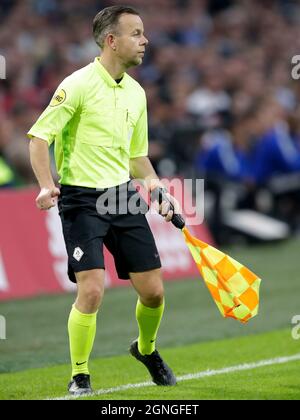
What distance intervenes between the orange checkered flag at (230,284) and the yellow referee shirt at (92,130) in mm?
739

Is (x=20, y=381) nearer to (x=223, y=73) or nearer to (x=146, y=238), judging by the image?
(x=146, y=238)

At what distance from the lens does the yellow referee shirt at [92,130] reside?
6383mm

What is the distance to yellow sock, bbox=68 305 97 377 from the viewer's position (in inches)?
251

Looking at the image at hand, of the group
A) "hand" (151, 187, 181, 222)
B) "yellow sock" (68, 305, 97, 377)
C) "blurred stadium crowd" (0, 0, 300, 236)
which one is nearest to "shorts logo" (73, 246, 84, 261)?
"yellow sock" (68, 305, 97, 377)

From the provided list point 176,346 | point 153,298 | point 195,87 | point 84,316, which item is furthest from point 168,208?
point 195,87

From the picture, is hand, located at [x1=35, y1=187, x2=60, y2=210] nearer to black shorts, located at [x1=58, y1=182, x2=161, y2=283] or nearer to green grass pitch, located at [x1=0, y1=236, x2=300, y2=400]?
black shorts, located at [x1=58, y1=182, x2=161, y2=283]

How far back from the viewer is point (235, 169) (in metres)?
16.7

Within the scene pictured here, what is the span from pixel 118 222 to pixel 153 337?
2.75ft

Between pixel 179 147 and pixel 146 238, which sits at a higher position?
pixel 146 238

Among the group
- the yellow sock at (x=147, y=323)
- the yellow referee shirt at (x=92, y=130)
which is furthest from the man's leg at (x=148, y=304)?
the yellow referee shirt at (x=92, y=130)

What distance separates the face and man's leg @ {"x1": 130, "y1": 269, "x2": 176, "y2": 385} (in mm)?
1339

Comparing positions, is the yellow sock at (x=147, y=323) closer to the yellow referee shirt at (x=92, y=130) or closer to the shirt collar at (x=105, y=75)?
the yellow referee shirt at (x=92, y=130)

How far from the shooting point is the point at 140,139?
6.87 meters
